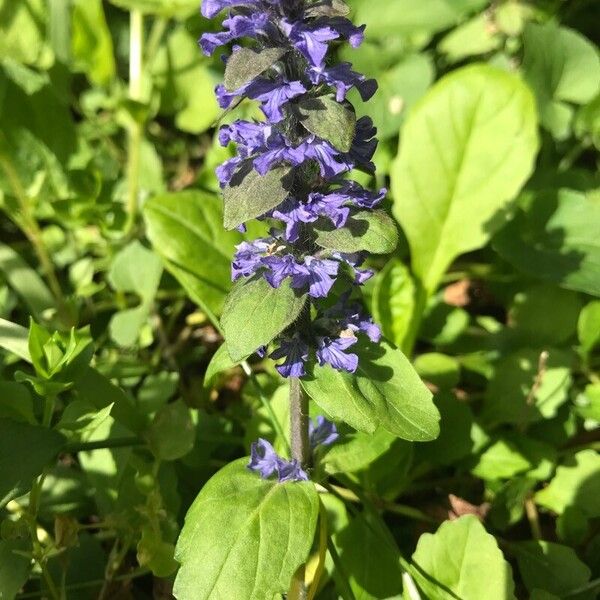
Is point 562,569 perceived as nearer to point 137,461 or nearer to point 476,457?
point 476,457

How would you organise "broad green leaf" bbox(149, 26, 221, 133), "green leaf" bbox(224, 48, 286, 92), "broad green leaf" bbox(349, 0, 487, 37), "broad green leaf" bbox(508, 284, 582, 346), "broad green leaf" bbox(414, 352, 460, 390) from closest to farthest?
"green leaf" bbox(224, 48, 286, 92)
"broad green leaf" bbox(414, 352, 460, 390)
"broad green leaf" bbox(508, 284, 582, 346)
"broad green leaf" bbox(349, 0, 487, 37)
"broad green leaf" bbox(149, 26, 221, 133)

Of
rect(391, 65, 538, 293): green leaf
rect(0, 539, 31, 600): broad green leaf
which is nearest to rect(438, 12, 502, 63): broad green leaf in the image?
rect(391, 65, 538, 293): green leaf

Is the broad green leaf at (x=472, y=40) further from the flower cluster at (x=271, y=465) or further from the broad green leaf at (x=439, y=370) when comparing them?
the flower cluster at (x=271, y=465)

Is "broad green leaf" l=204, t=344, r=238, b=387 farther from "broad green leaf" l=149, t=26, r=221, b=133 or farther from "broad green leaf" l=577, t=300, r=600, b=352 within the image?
"broad green leaf" l=149, t=26, r=221, b=133

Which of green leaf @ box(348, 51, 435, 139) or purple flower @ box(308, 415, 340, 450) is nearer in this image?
purple flower @ box(308, 415, 340, 450)

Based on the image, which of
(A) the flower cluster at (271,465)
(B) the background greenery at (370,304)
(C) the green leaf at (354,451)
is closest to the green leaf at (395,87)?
(B) the background greenery at (370,304)

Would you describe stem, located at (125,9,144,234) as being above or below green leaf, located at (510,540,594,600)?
above

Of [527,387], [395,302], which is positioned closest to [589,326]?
[527,387]
